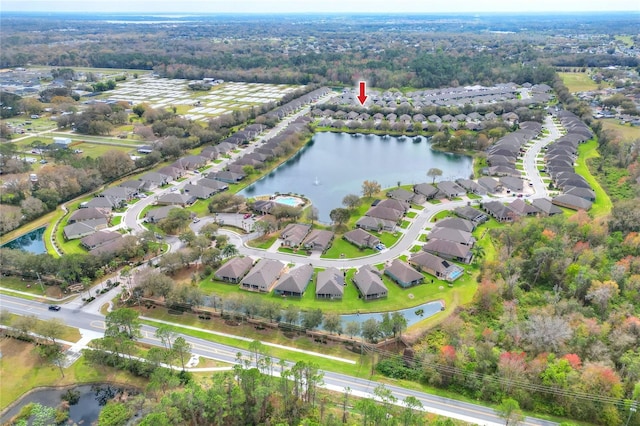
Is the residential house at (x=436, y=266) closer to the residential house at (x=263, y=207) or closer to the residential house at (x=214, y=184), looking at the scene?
the residential house at (x=263, y=207)

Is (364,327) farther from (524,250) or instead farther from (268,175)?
(268,175)

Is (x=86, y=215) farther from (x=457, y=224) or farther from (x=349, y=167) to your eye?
Result: (x=457, y=224)

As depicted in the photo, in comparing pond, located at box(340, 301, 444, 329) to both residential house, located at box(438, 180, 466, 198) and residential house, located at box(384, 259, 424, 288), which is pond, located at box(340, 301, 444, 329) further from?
residential house, located at box(438, 180, 466, 198)

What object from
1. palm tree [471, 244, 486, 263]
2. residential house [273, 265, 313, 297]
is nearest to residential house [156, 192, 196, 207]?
residential house [273, 265, 313, 297]

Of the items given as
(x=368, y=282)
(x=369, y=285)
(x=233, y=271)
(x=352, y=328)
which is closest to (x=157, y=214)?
(x=233, y=271)

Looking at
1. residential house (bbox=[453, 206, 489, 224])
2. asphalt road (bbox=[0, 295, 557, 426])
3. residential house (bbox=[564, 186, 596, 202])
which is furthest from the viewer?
residential house (bbox=[564, 186, 596, 202])

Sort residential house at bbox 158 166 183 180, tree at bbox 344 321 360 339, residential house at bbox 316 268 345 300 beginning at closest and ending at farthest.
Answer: tree at bbox 344 321 360 339 → residential house at bbox 316 268 345 300 → residential house at bbox 158 166 183 180

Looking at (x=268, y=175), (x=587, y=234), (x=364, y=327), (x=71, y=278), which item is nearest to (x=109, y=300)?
(x=71, y=278)
